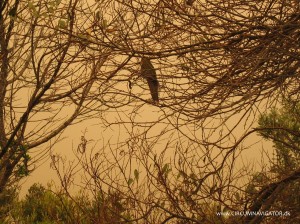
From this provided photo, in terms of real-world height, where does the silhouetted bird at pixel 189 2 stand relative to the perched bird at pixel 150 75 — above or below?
above

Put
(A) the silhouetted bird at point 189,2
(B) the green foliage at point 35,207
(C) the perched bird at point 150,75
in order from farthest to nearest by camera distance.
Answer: (B) the green foliage at point 35,207 < (C) the perched bird at point 150,75 < (A) the silhouetted bird at point 189,2

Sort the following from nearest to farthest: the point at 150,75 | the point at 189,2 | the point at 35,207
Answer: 1. the point at 189,2
2. the point at 150,75
3. the point at 35,207

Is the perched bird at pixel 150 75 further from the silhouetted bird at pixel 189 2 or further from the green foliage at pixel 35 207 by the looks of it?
the green foliage at pixel 35 207

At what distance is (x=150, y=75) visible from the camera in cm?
330

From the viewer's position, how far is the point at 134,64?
3422mm

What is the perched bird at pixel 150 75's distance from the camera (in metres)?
3.27

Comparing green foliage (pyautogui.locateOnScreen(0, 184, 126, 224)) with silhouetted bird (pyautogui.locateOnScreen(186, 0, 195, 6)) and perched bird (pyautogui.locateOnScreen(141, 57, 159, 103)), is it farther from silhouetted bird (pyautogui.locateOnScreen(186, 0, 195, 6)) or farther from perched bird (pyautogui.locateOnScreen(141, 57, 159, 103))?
silhouetted bird (pyautogui.locateOnScreen(186, 0, 195, 6))

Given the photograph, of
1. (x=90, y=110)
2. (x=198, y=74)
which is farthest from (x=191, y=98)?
(x=90, y=110)

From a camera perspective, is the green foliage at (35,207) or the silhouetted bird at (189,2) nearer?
the silhouetted bird at (189,2)

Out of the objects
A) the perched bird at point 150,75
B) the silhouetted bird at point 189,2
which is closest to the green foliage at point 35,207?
the perched bird at point 150,75

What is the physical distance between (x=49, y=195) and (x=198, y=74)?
13.6 ft

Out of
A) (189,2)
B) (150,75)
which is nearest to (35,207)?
(150,75)

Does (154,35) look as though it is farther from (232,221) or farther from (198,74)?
(232,221)

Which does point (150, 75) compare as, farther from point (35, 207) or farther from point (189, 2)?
point (35, 207)
